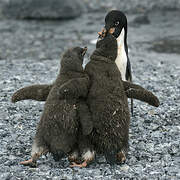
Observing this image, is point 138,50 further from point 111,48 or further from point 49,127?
point 49,127

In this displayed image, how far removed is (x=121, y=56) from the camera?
5527 millimetres

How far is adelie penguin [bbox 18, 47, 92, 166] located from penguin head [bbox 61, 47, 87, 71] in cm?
15

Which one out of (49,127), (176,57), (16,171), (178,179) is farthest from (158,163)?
(176,57)

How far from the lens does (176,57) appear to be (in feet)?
34.0

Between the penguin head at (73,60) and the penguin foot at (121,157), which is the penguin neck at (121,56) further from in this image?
the penguin foot at (121,157)

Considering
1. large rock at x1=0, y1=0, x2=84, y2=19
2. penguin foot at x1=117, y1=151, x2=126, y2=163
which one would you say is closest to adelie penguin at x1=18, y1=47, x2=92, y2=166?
penguin foot at x1=117, y1=151, x2=126, y2=163

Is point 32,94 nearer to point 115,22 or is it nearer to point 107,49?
point 107,49

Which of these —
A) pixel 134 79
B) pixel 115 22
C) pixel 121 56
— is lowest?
pixel 134 79

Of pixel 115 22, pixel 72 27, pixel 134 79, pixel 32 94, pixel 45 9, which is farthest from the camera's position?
pixel 45 9

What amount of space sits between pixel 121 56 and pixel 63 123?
1989mm

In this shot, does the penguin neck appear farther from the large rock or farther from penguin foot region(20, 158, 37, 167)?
the large rock

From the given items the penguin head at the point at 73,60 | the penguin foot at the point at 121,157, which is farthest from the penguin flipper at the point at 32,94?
the penguin foot at the point at 121,157

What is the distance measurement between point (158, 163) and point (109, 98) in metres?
0.93

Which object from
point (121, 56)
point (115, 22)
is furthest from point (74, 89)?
point (115, 22)
